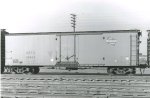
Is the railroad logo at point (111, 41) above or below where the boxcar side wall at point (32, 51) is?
above

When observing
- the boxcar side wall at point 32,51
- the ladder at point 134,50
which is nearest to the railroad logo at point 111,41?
the ladder at point 134,50

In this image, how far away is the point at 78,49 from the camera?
2150 cm

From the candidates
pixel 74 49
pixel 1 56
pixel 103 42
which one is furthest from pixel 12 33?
pixel 103 42

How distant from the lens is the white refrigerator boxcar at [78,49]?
2072cm

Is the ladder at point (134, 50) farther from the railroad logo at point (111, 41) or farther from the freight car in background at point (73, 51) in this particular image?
the railroad logo at point (111, 41)

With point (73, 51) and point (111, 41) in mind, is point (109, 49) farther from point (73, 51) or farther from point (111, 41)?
point (73, 51)

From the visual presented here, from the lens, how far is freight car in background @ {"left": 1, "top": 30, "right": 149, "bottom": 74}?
2072 centimetres

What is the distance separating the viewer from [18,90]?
39.3 ft

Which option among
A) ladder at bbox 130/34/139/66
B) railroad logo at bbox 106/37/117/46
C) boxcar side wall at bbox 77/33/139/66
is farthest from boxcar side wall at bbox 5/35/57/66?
ladder at bbox 130/34/139/66

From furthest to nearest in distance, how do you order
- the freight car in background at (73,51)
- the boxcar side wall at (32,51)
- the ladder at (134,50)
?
the boxcar side wall at (32,51), the freight car in background at (73,51), the ladder at (134,50)

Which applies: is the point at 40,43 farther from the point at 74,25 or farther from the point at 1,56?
the point at 74,25

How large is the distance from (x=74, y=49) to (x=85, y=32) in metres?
1.58

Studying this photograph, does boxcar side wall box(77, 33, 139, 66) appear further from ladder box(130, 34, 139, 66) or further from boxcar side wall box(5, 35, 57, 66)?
boxcar side wall box(5, 35, 57, 66)

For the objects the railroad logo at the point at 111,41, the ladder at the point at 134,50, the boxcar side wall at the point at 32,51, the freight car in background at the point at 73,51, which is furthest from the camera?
the boxcar side wall at the point at 32,51
